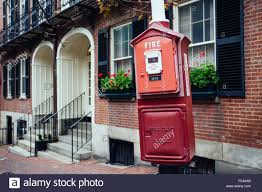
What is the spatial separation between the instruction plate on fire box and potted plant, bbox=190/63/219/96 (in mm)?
2834

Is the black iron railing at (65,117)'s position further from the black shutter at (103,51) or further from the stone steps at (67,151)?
the black shutter at (103,51)

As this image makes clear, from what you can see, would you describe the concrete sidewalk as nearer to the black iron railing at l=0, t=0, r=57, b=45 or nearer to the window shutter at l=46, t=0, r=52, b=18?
the black iron railing at l=0, t=0, r=57, b=45

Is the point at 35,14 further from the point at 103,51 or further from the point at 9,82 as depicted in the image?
the point at 103,51

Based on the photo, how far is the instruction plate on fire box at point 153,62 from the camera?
348cm

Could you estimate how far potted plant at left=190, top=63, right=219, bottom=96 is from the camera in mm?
6070

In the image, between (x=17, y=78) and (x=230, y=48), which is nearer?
(x=230, y=48)

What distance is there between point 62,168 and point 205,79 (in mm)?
4689

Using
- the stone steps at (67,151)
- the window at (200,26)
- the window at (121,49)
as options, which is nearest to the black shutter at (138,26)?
the window at (121,49)

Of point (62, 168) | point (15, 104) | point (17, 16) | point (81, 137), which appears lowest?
point (62, 168)

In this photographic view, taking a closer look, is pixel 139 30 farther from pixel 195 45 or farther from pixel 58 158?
pixel 58 158

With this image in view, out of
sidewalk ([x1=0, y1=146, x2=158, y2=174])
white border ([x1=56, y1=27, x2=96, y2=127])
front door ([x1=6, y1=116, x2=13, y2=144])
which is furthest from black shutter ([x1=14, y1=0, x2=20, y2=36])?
sidewalk ([x1=0, y1=146, x2=158, y2=174])

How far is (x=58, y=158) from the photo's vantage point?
31.6 ft

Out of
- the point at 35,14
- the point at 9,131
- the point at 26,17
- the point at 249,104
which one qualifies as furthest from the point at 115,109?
the point at 9,131

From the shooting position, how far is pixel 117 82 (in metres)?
8.67
